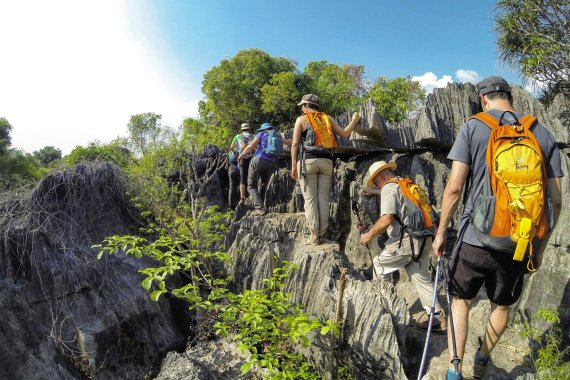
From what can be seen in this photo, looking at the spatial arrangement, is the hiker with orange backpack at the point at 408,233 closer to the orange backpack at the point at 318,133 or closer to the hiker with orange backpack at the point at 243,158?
the orange backpack at the point at 318,133

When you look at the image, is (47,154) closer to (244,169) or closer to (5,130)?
(5,130)

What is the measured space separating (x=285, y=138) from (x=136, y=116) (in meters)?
39.2

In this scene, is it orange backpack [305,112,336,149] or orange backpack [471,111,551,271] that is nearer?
orange backpack [471,111,551,271]

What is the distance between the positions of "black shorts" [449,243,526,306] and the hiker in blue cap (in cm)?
423

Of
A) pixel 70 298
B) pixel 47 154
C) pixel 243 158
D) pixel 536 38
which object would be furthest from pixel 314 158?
pixel 47 154

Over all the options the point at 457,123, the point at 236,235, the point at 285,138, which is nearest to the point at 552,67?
the point at 457,123

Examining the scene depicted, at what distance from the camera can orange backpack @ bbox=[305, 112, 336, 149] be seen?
17.3 feet

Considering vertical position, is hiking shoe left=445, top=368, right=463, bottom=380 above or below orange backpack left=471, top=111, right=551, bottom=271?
below

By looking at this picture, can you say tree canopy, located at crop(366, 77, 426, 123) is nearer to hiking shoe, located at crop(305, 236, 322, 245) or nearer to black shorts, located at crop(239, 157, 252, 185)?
black shorts, located at crop(239, 157, 252, 185)

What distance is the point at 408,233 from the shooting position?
170 inches

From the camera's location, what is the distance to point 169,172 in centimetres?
829

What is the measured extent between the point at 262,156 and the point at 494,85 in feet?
14.7

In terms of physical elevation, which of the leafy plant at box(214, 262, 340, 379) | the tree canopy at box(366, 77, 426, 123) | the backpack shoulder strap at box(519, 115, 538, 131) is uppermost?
the tree canopy at box(366, 77, 426, 123)

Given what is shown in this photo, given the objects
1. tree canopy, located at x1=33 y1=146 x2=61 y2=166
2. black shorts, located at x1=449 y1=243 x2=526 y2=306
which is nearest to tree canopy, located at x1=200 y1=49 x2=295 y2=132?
black shorts, located at x1=449 y1=243 x2=526 y2=306
